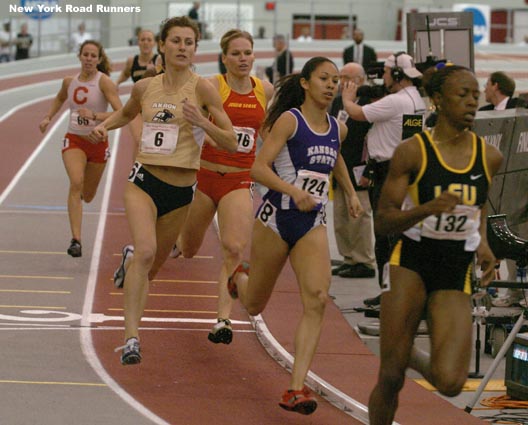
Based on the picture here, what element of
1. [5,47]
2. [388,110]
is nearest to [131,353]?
[388,110]

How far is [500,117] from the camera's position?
10.6 meters

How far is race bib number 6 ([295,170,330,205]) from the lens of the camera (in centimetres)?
841

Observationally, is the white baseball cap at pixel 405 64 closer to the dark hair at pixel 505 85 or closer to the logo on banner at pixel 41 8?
the dark hair at pixel 505 85

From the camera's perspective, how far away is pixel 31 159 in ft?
78.8

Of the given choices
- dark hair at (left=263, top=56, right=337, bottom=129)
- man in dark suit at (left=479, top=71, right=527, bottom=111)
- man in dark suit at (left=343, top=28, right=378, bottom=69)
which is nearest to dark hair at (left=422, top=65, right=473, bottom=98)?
dark hair at (left=263, top=56, right=337, bottom=129)

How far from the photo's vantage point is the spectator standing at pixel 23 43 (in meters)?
38.4

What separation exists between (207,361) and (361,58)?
65.0ft

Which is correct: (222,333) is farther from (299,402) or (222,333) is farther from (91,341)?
(299,402)

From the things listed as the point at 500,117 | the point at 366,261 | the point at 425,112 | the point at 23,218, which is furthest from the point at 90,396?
the point at 23,218

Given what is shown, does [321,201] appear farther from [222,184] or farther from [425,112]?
[425,112]

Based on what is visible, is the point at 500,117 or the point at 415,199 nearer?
the point at 415,199

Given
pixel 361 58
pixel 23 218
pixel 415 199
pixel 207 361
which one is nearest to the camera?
pixel 415 199

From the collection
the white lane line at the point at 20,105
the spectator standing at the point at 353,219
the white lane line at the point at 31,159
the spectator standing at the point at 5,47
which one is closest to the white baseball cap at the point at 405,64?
the spectator standing at the point at 353,219

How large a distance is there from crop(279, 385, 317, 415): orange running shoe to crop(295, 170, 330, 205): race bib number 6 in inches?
47.5
